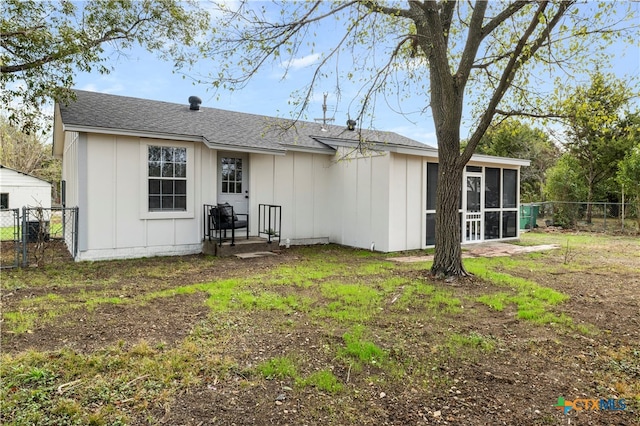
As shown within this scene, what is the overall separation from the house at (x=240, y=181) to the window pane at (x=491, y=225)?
31mm

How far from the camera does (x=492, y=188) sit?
10.9 m

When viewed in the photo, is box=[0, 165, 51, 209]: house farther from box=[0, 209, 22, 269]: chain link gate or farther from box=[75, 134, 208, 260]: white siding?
box=[75, 134, 208, 260]: white siding

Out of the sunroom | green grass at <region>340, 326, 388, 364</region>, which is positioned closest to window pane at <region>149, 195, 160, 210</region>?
green grass at <region>340, 326, 388, 364</region>

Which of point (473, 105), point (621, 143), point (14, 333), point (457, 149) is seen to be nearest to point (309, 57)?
point (457, 149)

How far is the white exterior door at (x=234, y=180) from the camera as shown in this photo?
899 centimetres

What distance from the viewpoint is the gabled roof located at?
733 centimetres

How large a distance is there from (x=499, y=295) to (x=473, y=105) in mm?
4087

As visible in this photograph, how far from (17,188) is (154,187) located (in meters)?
16.0

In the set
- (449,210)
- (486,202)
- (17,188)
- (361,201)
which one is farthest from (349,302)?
(17,188)

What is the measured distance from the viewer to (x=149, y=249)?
796 centimetres

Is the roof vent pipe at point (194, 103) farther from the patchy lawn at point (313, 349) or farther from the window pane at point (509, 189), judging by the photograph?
the window pane at point (509, 189)

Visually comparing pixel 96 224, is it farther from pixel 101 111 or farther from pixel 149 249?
pixel 101 111

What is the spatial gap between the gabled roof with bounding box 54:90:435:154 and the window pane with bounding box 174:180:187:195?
0.95 meters

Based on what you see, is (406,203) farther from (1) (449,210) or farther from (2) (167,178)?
(2) (167,178)
